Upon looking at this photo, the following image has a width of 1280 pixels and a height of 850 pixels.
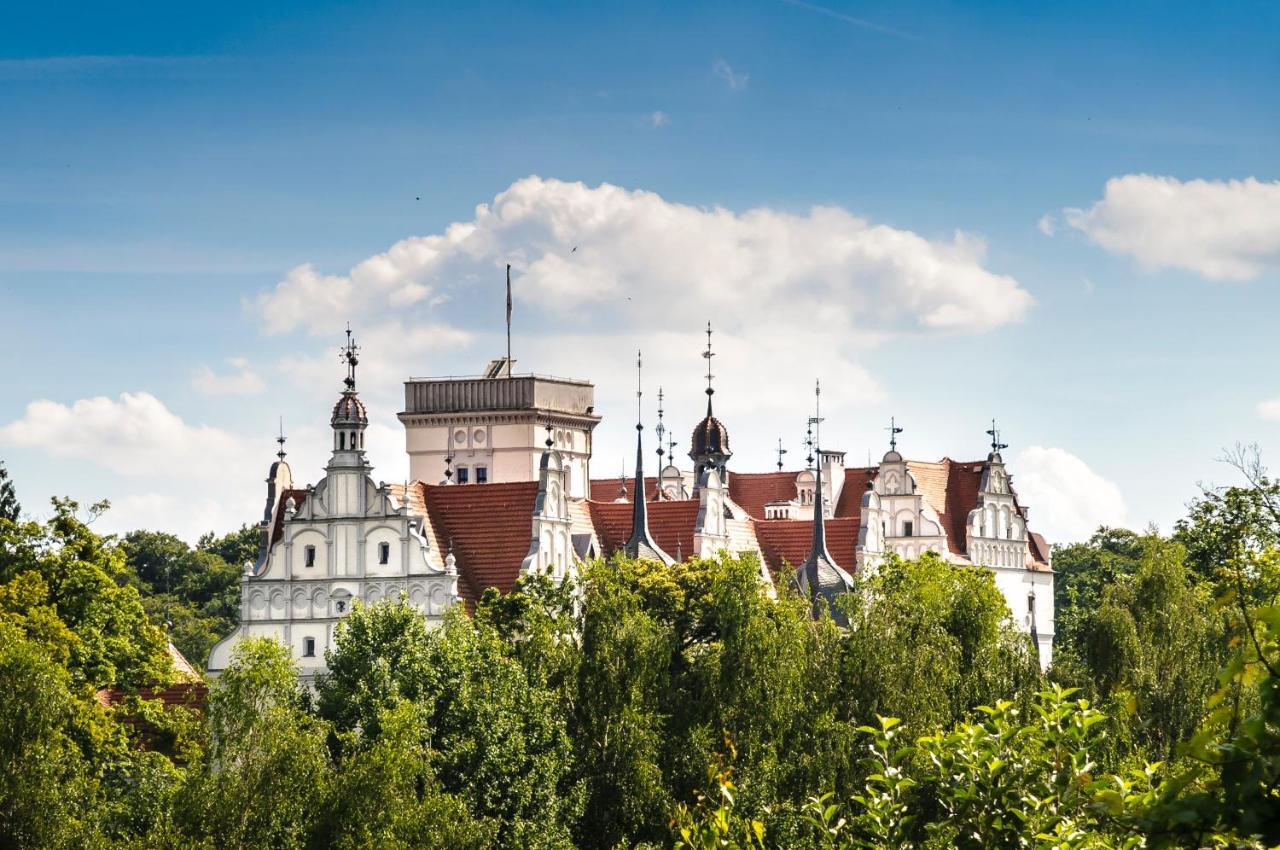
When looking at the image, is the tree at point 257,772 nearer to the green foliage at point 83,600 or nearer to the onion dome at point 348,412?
the green foliage at point 83,600

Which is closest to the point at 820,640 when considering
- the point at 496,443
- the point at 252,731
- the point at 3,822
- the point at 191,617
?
the point at 252,731

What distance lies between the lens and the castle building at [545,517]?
85.6m

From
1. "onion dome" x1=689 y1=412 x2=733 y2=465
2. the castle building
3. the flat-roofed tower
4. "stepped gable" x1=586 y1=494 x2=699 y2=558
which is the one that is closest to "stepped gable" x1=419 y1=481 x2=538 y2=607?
the castle building

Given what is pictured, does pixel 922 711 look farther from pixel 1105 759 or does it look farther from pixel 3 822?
pixel 3 822

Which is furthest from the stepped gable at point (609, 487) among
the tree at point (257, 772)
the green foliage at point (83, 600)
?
the tree at point (257, 772)

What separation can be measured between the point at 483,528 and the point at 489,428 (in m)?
34.0

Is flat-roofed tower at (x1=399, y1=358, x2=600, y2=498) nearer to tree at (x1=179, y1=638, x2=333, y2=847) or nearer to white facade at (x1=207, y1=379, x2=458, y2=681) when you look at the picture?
white facade at (x1=207, y1=379, x2=458, y2=681)

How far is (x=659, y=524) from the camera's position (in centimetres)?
10262

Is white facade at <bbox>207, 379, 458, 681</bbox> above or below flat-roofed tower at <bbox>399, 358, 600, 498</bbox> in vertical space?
below

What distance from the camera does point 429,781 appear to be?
5169 centimetres

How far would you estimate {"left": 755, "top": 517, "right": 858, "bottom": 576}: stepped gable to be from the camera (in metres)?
108

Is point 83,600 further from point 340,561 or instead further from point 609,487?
point 609,487

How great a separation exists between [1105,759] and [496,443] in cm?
7200

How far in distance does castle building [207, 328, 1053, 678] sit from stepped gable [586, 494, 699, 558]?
9 cm
